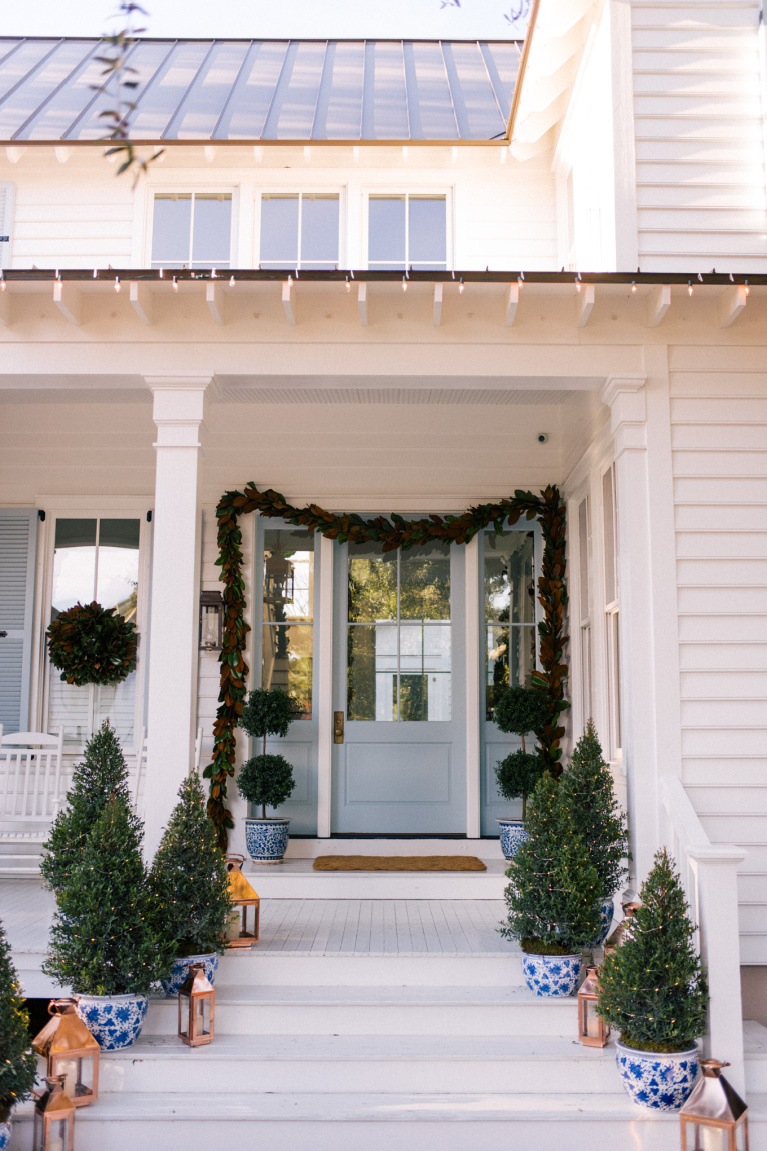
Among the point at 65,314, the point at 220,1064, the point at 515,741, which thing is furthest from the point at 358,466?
the point at 220,1064

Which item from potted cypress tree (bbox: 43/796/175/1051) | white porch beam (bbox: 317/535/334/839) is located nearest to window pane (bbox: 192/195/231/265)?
white porch beam (bbox: 317/535/334/839)

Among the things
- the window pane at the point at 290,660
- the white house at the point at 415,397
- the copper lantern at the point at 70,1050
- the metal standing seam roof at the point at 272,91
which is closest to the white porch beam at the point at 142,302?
the white house at the point at 415,397

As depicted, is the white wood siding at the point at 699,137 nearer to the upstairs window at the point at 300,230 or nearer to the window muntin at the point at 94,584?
the upstairs window at the point at 300,230

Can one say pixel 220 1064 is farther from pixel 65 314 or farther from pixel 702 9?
pixel 702 9

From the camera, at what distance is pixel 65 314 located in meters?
4.50

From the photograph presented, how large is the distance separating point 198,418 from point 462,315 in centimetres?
133

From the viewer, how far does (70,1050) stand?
3.28 m

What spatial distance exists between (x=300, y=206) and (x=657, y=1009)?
5.49 metres

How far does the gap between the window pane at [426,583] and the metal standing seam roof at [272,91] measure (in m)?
2.74

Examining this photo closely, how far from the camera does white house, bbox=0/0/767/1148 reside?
4387 mm

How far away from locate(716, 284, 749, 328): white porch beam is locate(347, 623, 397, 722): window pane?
118 inches

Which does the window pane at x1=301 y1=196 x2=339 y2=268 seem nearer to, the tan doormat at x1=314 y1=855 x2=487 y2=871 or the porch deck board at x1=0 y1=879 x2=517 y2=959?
the tan doormat at x1=314 y1=855 x2=487 y2=871

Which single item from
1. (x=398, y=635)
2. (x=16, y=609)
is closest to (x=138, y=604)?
(x=16, y=609)

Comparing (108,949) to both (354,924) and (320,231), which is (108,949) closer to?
(354,924)
